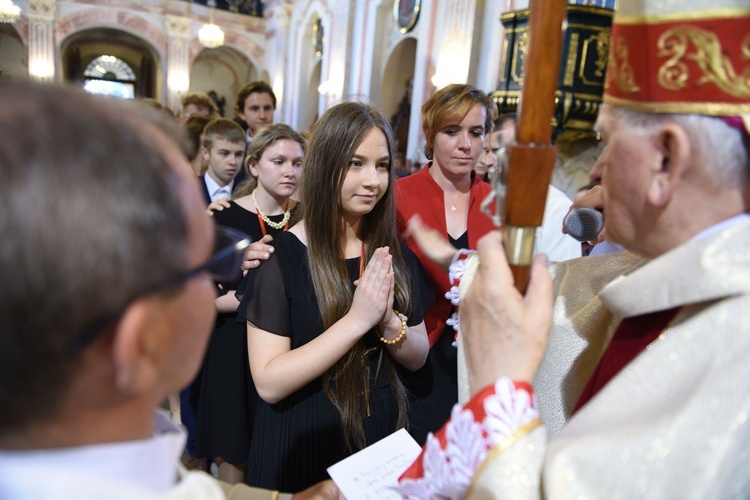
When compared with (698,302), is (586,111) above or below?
above

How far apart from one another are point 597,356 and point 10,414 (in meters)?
1.13

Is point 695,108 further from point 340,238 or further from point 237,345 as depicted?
point 237,345

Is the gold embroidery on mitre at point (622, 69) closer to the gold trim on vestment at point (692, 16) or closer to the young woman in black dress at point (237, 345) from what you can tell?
the gold trim on vestment at point (692, 16)

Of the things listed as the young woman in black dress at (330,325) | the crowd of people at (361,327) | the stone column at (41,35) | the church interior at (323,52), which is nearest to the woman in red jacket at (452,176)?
the young woman in black dress at (330,325)

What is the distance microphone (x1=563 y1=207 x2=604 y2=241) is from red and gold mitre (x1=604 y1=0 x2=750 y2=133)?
2.76 feet

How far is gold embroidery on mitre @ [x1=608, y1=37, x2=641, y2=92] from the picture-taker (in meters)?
0.97

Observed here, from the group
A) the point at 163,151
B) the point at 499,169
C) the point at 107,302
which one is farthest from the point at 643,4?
the point at 107,302

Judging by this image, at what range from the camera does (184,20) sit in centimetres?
1850

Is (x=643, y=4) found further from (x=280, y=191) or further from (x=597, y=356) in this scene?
(x=280, y=191)

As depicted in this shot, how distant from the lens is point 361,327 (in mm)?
1686

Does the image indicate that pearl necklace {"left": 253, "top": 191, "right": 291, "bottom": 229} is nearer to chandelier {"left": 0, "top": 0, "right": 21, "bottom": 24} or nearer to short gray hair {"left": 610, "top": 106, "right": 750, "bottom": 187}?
short gray hair {"left": 610, "top": 106, "right": 750, "bottom": 187}

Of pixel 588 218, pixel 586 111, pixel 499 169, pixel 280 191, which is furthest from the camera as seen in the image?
pixel 586 111

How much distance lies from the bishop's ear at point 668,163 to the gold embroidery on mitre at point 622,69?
0.10m

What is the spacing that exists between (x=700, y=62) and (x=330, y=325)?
129cm
